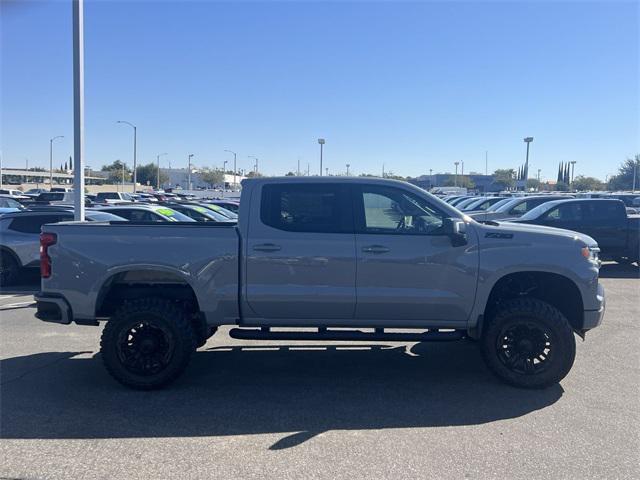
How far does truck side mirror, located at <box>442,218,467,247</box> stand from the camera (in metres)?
5.31

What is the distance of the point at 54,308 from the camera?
5562 millimetres

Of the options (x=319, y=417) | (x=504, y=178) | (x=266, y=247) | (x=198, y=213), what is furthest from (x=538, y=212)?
(x=504, y=178)

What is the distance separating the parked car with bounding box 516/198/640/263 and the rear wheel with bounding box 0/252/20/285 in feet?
37.0

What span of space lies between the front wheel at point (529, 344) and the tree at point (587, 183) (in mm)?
87926

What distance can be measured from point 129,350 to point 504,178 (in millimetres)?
100524

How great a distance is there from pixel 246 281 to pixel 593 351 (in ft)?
13.9

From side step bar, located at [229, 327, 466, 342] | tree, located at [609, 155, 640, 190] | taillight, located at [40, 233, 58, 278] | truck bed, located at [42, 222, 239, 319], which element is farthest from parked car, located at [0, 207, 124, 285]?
tree, located at [609, 155, 640, 190]

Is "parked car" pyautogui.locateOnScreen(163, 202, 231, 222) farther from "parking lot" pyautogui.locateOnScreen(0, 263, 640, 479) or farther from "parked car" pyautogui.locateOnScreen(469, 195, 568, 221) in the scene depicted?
"parking lot" pyautogui.locateOnScreen(0, 263, 640, 479)

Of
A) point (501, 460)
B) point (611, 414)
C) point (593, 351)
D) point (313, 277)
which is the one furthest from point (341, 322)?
point (593, 351)

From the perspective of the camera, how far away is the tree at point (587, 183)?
285 ft

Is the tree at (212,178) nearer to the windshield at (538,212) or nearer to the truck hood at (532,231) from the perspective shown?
the windshield at (538,212)

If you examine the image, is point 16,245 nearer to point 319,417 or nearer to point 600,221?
point 319,417

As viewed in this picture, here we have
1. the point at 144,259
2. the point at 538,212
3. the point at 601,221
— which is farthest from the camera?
the point at 538,212

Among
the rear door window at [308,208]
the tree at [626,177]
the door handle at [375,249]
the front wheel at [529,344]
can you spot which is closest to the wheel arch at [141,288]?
the rear door window at [308,208]
